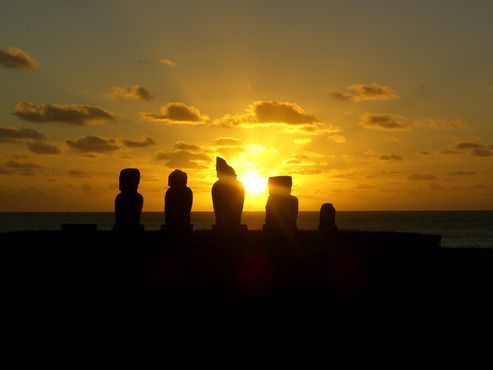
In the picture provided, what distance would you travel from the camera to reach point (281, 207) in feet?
79.1

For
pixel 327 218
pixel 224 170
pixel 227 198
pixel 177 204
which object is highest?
pixel 224 170

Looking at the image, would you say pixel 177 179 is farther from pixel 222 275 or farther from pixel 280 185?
pixel 222 275

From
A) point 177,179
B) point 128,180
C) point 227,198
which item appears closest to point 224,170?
point 227,198

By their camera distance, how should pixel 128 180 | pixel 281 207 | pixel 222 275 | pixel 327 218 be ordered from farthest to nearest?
1. pixel 327 218
2. pixel 281 207
3. pixel 128 180
4. pixel 222 275

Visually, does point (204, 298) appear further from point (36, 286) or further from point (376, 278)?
point (376, 278)

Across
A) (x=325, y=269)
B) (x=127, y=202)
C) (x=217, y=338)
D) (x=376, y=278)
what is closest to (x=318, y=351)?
(x=217, y=338)

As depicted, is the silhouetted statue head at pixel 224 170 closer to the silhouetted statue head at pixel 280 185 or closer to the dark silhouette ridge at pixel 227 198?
the dark silhouette ridge at pixel 227 198

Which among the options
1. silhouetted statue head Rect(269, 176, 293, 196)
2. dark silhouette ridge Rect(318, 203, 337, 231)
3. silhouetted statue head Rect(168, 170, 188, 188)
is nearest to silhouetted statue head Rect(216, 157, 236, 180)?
silhouetted statue head Rect(168, 170, 188, 188)

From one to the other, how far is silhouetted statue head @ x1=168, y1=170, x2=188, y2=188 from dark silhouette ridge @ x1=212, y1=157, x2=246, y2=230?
128 cm

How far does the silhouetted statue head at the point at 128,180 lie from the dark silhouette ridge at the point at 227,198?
2.97 m

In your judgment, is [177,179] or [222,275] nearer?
[222,275]

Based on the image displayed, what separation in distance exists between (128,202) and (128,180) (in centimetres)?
83

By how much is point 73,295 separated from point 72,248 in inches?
108

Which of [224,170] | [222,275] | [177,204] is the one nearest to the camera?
[222,275]
